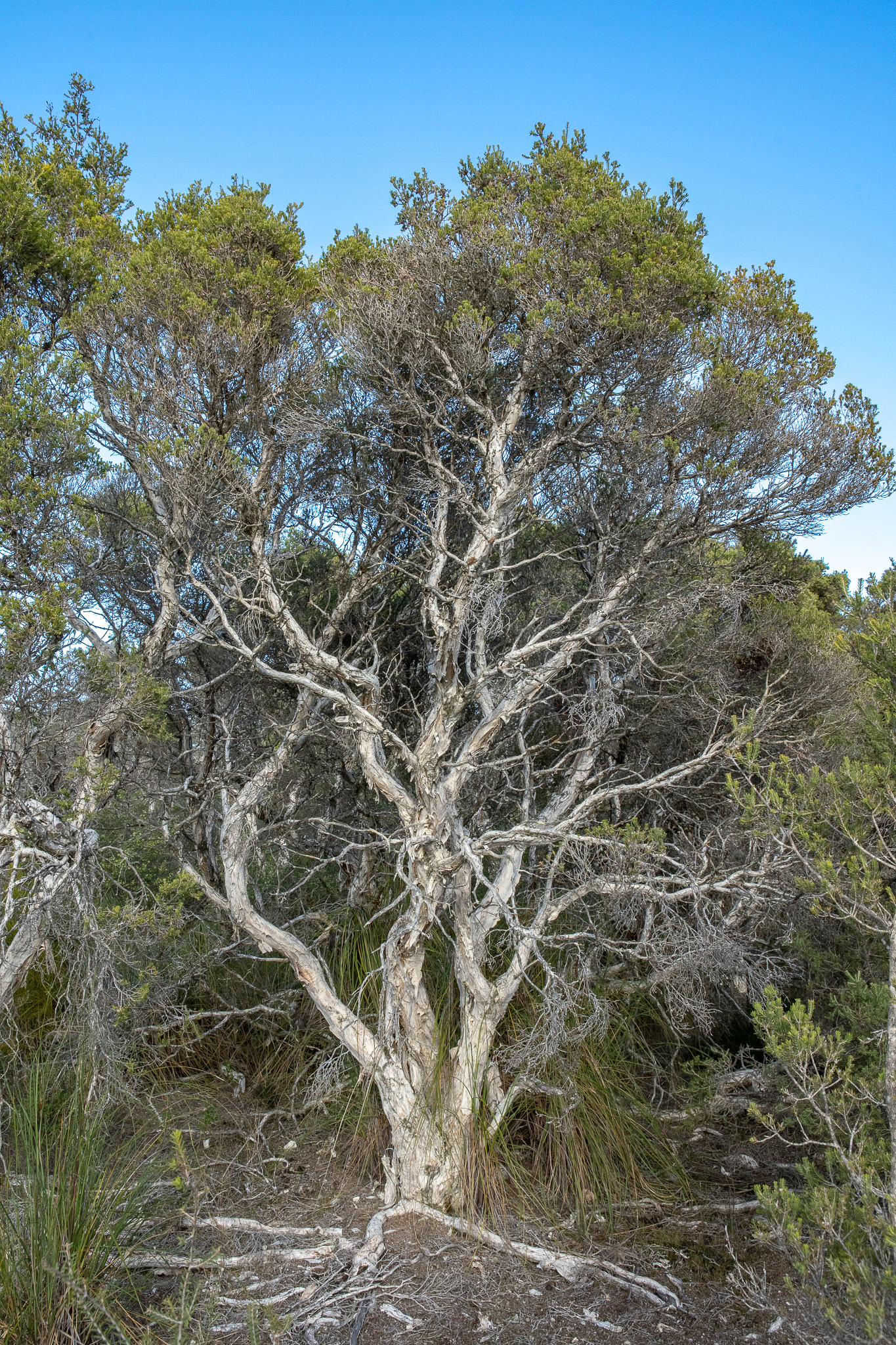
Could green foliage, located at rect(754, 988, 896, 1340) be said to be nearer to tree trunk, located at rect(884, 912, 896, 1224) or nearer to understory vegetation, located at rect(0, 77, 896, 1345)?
tree trunk, located at rect(884, 912, 896, 1224)

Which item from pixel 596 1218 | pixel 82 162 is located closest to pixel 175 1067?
pixel 596 1218

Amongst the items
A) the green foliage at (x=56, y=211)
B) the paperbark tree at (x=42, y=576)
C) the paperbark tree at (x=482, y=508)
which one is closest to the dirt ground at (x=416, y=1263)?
the paperbark tree at (x=482, y=508)

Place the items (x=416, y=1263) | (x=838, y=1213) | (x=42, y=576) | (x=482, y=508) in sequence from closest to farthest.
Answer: (x=838, y=1213) < (x=416, y=1263) < (x=42, y=576) < (x=482, y=508)

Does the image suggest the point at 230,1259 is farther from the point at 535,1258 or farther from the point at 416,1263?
the point at 535,1258

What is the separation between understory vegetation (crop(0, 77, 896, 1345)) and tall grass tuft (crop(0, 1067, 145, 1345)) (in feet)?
0.36

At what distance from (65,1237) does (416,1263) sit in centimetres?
176

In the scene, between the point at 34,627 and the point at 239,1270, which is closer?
the point at 239,1270

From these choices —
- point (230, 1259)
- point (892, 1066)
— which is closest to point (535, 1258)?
point (230, 1259)

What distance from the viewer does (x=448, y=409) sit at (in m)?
5.99

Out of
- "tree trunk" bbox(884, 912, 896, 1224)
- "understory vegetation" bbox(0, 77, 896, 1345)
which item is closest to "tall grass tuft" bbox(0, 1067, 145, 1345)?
"understory vegetation" bbox(0, 77, 896, 1345)

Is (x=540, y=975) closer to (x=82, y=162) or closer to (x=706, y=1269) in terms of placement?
(x=706, y=1269)

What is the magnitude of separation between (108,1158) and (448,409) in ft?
16.2

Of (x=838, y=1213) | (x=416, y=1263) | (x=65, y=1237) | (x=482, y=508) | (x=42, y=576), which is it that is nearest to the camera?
(x=838, y=1213)

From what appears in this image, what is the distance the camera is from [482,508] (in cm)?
559
